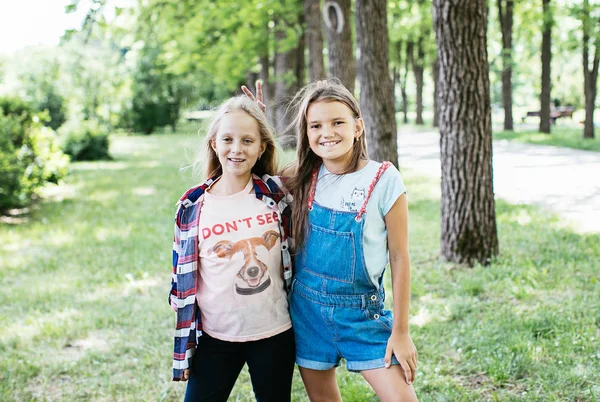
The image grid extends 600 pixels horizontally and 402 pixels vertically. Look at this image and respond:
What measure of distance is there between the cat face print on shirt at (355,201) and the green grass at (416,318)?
3.63ft

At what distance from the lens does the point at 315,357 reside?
2318 millimetres

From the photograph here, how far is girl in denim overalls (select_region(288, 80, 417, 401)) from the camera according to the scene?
7.08ft

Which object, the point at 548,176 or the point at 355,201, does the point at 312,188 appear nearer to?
the point at 355,201

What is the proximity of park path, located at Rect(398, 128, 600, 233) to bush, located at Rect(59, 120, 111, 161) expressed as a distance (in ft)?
36.9

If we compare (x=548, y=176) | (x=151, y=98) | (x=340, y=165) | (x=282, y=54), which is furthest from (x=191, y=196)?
(x=151, y=98)

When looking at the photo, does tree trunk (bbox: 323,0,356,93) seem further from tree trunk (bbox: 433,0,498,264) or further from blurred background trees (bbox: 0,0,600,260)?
tree trunk (bbox: 433,0,498,264)

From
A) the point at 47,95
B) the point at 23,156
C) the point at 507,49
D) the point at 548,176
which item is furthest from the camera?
the point at 47,95

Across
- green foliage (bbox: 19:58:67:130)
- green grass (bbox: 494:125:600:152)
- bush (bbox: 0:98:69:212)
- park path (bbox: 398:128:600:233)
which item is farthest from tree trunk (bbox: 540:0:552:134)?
green foliage (bbox: 19:58:67:130)

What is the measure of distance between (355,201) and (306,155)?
395 mm

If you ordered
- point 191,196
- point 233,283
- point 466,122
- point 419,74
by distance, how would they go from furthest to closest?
1. point 419,74
2. point 466,122
3. point 191,196
4. point 233,283

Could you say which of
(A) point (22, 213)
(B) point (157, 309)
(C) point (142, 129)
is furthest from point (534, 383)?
(C) point (142, 129)

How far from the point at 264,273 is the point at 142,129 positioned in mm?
39480

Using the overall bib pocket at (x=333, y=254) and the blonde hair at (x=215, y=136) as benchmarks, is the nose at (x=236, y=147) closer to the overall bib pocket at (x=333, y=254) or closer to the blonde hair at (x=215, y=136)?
the blonde hair at (x=215, y=136)

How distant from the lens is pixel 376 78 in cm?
805
